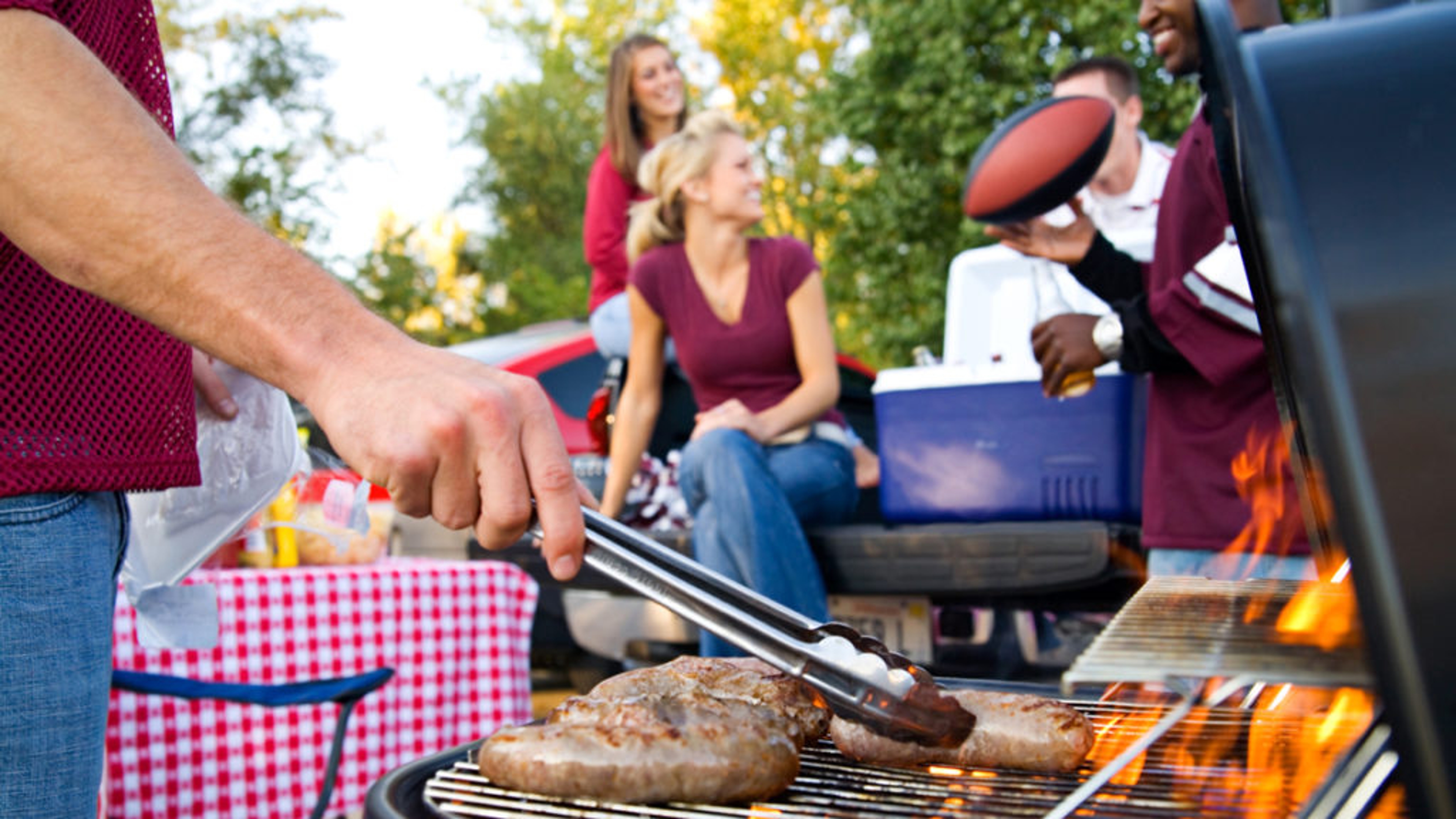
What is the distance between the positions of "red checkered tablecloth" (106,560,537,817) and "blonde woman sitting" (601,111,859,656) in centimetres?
71

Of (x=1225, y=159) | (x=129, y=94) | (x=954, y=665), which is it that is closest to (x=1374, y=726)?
(x=1225, y=159)

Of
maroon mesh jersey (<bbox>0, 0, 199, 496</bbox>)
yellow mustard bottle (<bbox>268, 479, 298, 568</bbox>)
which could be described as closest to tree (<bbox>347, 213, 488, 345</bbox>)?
yellow mustard bottle (<bbox>268, 479, 298, 568</bbox>)

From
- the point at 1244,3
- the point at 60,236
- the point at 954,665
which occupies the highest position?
the point at 1244,3

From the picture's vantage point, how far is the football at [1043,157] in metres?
2.37

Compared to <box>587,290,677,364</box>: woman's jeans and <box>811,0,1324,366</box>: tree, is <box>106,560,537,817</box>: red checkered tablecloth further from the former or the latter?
<box>811,0,1324,366</box>: tree

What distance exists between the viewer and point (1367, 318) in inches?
25.2

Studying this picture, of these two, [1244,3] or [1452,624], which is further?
[1244,3]

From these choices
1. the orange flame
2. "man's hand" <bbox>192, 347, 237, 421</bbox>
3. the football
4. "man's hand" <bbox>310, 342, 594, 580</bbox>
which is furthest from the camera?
the orange flame

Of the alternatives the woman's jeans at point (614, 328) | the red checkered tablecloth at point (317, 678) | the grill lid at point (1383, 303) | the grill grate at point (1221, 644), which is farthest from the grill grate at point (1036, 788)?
the woman's jeans at point (614, 328)

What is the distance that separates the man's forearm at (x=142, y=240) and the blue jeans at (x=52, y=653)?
0.36m

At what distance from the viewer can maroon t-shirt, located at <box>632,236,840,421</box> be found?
4.18m

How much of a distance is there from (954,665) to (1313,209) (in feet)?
10.4

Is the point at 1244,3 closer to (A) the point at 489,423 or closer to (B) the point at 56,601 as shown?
(A) the point at 489,423

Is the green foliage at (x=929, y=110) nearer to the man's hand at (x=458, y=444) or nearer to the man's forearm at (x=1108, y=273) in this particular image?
the man's forearm at (x=1108, y=273)
